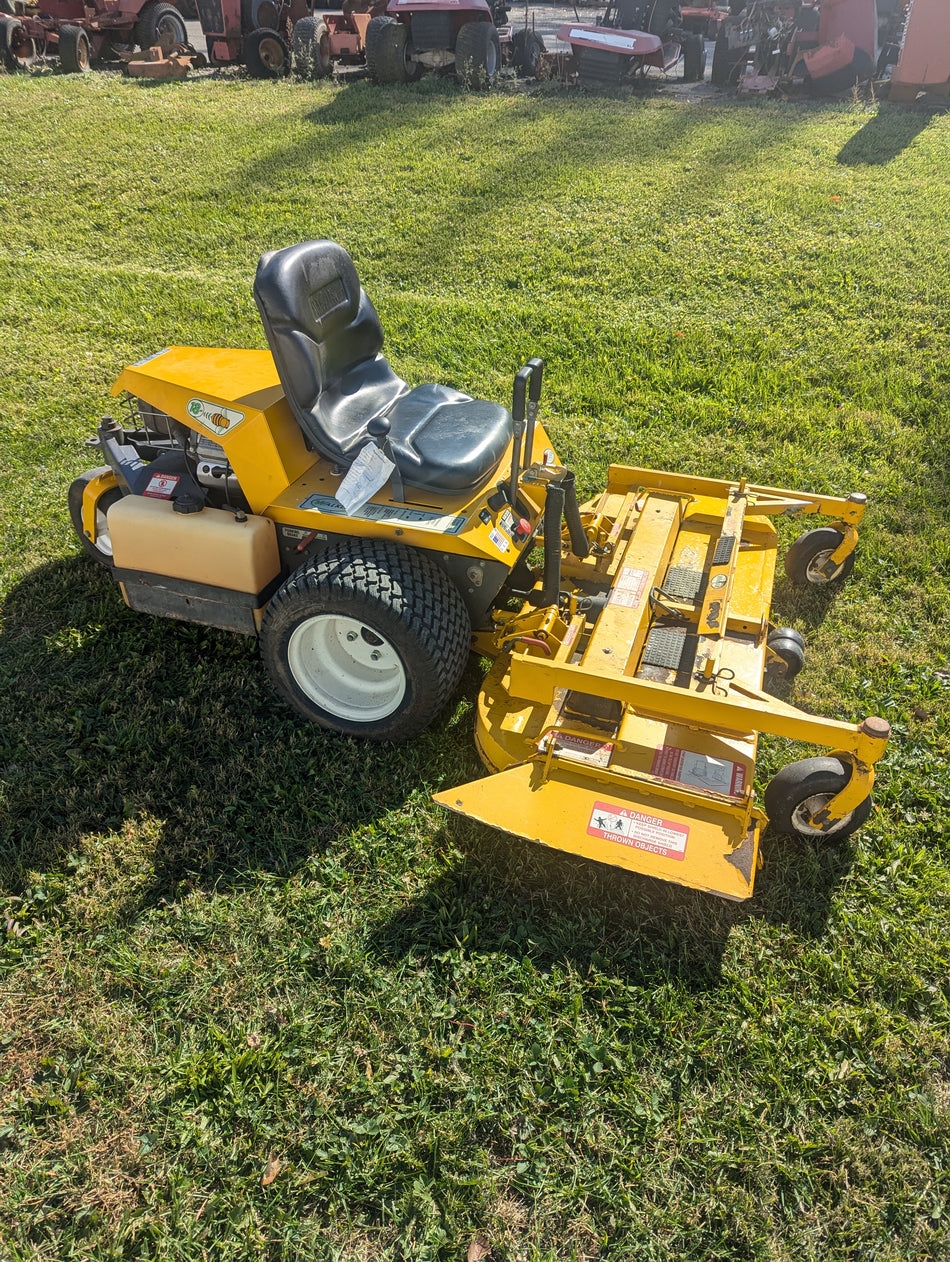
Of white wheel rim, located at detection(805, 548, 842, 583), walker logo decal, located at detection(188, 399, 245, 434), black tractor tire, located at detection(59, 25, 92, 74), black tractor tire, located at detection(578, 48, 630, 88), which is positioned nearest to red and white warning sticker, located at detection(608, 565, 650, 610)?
white wheel rim, located at detection(805, 548, 842, 583)

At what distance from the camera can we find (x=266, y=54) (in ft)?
44.5

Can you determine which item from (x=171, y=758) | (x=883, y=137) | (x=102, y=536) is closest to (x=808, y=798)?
(x=171, y=758)

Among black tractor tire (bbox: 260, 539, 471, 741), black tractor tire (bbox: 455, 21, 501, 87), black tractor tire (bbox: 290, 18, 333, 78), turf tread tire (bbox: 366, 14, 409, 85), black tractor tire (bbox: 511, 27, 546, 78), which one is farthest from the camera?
black tractor tire (bbox: 511, 27, 546, 78)

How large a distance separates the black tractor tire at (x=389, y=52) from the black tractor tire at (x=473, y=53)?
2.39ft

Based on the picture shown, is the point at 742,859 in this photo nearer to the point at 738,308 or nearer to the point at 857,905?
the point at 857,905

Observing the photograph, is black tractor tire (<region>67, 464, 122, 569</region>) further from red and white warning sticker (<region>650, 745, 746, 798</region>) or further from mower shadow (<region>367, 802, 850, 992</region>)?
red and white warning sticker (<region>650, 745, 746, 798</region>)

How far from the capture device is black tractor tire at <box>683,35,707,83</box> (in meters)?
13.9

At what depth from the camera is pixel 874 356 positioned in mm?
6469

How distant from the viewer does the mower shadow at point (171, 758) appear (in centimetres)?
321

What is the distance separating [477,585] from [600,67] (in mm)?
12639

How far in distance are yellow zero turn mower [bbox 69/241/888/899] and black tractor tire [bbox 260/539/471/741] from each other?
10 mm

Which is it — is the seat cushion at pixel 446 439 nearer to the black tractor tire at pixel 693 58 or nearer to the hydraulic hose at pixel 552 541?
the hydraulic hose at pixel 552 541

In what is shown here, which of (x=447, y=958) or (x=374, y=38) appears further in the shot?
(x=374, y=38)

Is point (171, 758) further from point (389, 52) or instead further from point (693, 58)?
point (693, 58)
